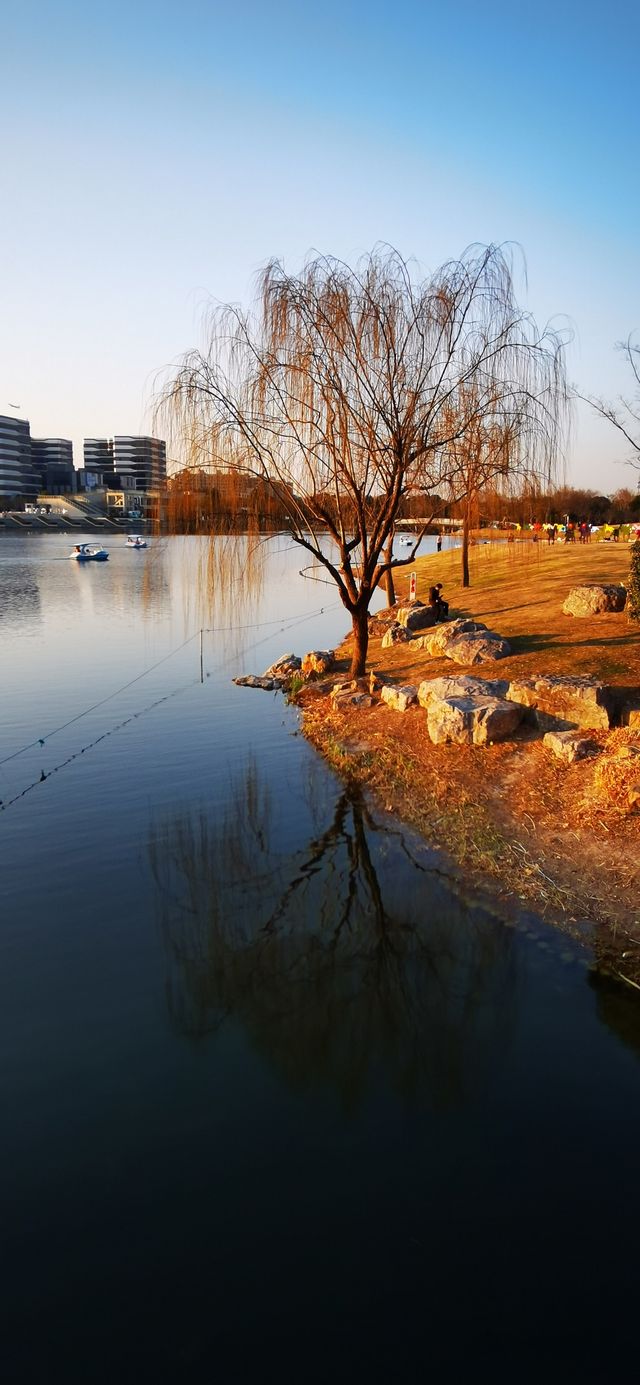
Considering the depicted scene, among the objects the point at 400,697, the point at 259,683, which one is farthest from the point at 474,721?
the point at 259,683

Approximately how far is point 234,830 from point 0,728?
28.0 ft

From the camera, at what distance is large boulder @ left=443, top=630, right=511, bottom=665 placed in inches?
704

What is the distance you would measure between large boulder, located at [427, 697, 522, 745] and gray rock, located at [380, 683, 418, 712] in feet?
6.26

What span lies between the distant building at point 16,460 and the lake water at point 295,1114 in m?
180

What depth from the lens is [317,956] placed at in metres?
8.41

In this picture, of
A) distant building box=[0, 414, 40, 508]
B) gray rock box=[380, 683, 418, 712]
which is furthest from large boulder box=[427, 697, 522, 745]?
distant building box=[0, 414, 40, 508]

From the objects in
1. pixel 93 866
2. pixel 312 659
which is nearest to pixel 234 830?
pixel 93 866

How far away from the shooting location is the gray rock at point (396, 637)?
74.5 ft

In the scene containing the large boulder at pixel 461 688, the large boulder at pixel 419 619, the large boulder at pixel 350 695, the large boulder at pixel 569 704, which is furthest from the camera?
the large boulder at pixel 419 619

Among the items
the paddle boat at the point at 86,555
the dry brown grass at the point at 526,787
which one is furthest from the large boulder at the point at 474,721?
the paddle boat at the point at 86,555

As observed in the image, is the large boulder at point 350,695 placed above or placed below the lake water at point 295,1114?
above

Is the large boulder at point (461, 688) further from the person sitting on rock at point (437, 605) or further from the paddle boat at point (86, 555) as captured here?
the paddle boat at point (86, 555)

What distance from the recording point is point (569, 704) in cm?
1348

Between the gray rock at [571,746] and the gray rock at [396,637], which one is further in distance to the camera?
the gray rock at [396,637]
